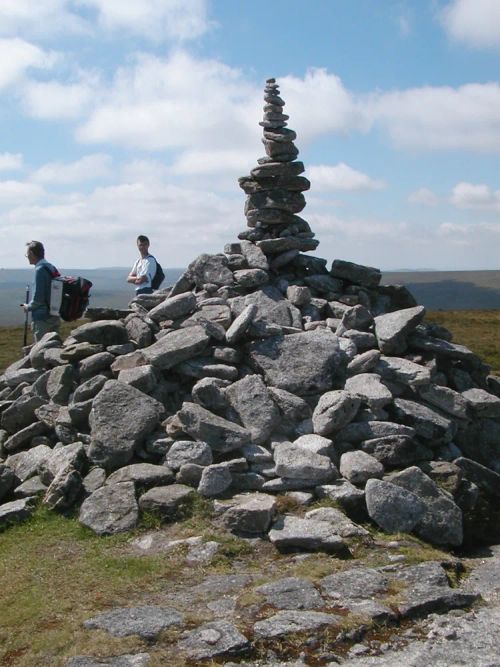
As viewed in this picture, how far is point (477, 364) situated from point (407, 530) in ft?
19.8

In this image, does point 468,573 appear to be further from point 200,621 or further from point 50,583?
point 50,583

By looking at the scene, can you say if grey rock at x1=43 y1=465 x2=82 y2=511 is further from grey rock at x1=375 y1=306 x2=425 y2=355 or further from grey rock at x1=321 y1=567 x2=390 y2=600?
grey rock at x1=375 y1=306 x2=425 y2=355

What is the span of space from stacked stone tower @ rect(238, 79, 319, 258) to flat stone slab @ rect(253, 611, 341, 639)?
9445mm

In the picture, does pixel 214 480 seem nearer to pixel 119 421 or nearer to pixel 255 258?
pixel 119 421

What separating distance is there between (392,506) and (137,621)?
4228mm

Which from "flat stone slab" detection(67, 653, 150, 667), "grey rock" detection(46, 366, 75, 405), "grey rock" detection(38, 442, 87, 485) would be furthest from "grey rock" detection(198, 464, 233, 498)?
"grey rock" detection(46, 366, 75, 405)

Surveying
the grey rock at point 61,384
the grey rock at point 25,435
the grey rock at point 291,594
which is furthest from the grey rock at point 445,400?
the grey rock at point 25,435

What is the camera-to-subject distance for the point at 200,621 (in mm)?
7980

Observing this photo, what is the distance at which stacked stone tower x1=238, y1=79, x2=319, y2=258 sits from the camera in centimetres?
1631

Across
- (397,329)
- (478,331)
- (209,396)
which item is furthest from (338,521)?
(478,331)

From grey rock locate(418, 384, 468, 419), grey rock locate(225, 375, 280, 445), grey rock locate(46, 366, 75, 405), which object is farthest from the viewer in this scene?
grey rock locate(46, 366, 75, 405)

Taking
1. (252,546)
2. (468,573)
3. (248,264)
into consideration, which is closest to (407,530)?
(468,573)

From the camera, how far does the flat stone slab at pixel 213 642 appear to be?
24.2ft

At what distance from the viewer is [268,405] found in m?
12.6
